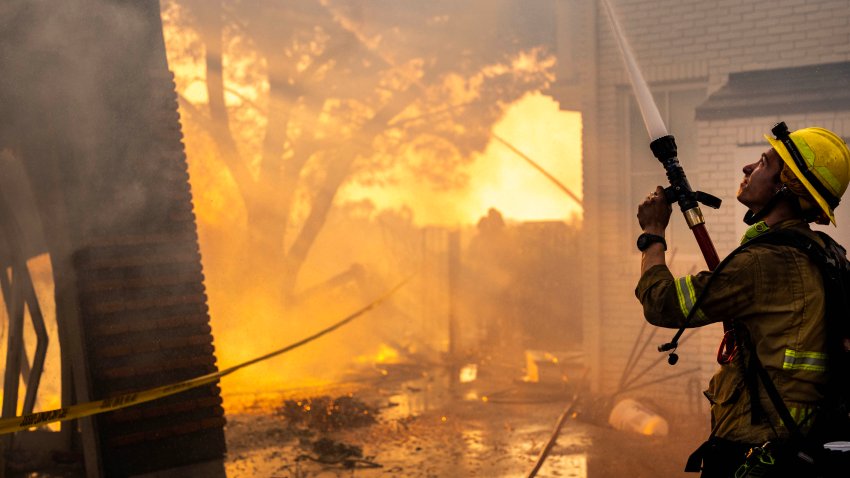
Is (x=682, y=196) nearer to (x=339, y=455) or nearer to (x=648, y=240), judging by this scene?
(x=648, y=240)

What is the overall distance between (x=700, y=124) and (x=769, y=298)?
6365 mm

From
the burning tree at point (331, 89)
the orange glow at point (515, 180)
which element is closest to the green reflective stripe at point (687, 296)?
the burning tree at point (331, 89)

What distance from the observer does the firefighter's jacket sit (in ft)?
7.69

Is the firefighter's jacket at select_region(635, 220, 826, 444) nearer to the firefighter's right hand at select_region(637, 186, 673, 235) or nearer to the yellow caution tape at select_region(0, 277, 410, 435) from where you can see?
the firefighter's right hand at select_region(637, 186, 673, 235)

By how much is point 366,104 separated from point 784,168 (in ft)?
37.4

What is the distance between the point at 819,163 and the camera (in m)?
2.45

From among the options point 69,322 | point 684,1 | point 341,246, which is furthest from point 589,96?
point 341,246

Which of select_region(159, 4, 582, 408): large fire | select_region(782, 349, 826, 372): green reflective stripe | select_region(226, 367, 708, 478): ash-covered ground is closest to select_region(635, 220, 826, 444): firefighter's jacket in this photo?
select_region(782, 349, 826, 372): green reflective stripe

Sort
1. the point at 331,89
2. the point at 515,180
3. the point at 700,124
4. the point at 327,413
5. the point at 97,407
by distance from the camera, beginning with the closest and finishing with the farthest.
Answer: the point at 97,407, the point at 700,124, the point at 327,413, the point at 331,89, the point at 515,180

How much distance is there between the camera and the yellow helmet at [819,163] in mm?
2449

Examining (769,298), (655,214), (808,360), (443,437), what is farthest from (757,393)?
(443,437)

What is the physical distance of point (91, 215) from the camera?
4449mm

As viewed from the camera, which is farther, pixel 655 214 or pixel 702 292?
pixel 655 214

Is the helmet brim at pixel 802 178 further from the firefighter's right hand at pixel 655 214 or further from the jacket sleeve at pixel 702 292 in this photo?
the firefighter's right hand at pixel 655 214
